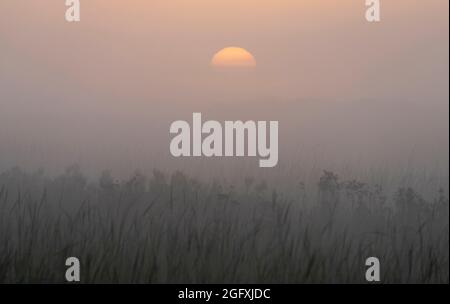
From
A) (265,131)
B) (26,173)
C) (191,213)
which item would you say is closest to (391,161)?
(265,131)

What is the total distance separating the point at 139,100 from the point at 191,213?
831mm

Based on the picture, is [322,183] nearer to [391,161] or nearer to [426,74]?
[391,161]

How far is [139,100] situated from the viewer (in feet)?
14.6

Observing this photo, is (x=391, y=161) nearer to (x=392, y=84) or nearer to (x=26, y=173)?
(x=392, y=84)

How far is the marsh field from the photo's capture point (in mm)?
4516

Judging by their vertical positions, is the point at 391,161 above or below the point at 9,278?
above

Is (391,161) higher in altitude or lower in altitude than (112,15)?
lower

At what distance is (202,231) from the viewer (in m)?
4.54

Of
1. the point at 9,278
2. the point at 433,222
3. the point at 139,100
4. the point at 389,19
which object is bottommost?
the point at 9,278

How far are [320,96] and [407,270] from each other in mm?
1311

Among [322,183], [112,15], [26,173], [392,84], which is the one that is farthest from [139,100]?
[392,84]

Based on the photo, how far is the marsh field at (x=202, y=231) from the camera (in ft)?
14.8

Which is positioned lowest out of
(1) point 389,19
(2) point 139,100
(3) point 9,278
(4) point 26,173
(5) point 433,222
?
(3) point 9,278

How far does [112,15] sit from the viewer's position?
4504mm
